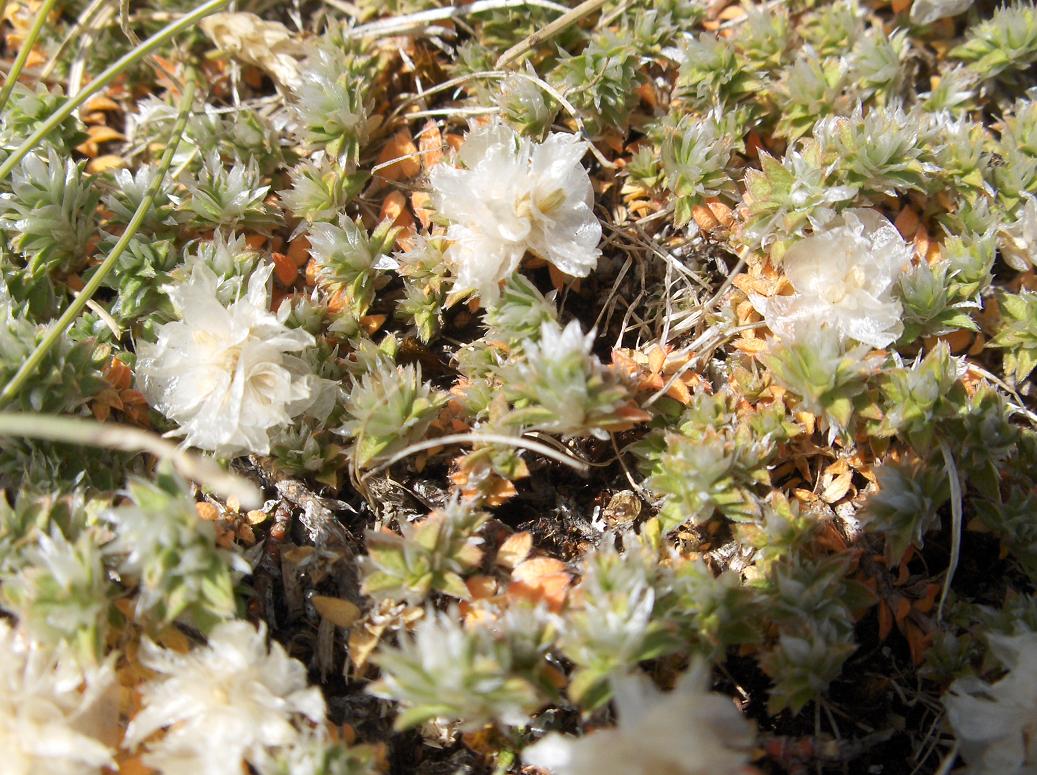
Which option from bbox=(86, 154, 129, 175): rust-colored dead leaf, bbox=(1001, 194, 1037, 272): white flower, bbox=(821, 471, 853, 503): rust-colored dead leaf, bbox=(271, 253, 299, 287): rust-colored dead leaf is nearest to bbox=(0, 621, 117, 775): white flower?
bbox=(271, 253, 299, 287): rust-colored dead leaf

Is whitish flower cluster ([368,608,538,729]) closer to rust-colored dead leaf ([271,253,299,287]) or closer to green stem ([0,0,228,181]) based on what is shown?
rust-colored dead leaf ([271,253,299,287])

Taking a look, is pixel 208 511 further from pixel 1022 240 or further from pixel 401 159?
pixel 1022 240

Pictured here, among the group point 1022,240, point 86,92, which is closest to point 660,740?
point 1022,240

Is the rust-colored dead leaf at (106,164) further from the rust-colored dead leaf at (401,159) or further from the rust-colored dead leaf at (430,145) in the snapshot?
the rust-colored dead leaf at (430,145)

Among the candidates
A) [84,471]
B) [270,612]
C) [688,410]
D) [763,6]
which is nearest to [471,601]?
[270,612]

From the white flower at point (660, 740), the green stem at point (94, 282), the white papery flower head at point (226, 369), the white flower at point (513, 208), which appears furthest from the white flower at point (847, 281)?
the green stem at point (94, 282)
